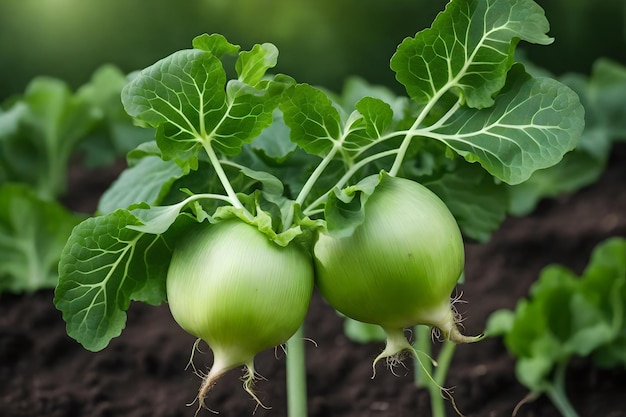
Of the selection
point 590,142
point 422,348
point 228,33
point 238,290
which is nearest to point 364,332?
point 422,348

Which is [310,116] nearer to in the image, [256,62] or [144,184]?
[256,62]

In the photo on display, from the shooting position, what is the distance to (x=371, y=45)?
2480 mm

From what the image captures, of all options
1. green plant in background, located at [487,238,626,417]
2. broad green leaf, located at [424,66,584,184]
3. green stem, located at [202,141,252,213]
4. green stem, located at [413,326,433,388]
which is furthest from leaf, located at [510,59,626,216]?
green stem, located at [202,141,252,213]

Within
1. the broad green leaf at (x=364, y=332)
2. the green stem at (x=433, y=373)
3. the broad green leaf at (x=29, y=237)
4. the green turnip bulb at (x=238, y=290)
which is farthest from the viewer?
the broad green leaf at (x=29, y=237)

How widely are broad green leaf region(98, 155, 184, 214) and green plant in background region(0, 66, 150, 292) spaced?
28.1 inches

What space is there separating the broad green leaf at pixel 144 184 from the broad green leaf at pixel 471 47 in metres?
0.24

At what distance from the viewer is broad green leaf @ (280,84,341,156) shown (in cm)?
72

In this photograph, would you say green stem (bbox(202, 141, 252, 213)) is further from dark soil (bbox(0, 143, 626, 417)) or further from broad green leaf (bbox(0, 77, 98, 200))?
broad green leaf (bbox(0, 77, 98, 200))

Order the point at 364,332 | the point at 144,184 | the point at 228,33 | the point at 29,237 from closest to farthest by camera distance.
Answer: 1. the point at 144,184
2. the point at 364,332
3. the point at 29,237
4. the point at 228,33

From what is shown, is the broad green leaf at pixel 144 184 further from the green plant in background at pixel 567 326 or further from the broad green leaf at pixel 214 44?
the green plant in background at pixel 567 326

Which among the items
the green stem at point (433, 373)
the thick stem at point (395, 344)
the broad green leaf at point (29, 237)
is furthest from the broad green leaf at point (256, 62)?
the broad green leaf at point (29, 237)

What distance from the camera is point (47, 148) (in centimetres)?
181

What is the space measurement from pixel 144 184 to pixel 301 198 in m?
0.21

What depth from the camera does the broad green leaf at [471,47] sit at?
723 millimetres
